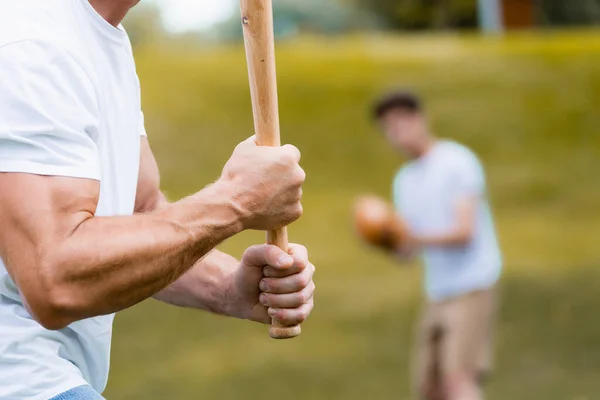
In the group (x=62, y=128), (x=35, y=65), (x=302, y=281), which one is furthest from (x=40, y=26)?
(x=302, y=281)

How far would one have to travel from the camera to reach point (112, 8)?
2436 mm

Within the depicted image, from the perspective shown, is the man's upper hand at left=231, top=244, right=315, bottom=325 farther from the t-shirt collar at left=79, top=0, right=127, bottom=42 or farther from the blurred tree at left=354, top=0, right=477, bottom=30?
the blurred tree at left=354, top=0, right=477, bottom=30

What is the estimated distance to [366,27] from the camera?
125ft

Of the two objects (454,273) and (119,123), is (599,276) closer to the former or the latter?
(454,273)

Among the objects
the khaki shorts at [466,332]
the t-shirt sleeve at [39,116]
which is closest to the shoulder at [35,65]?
the t-shirt sleeve at [39,116]

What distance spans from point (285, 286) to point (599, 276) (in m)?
10.4

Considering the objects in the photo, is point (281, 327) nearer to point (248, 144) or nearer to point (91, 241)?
point (248, 144)

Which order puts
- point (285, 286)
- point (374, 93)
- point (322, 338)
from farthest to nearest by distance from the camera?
point (374, 93), point (322, 338), point (285, 286)

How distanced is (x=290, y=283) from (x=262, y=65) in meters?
0.55

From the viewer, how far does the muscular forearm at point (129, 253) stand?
204 cm

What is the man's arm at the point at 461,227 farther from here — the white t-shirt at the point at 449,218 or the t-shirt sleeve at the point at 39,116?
the t-shirt sleeve at the point at 39,116

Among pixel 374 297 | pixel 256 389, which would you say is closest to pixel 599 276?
pixel 374 297

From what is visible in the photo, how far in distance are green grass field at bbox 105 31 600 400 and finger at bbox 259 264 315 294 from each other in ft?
19.7

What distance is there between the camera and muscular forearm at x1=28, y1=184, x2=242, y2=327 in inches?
80.5
